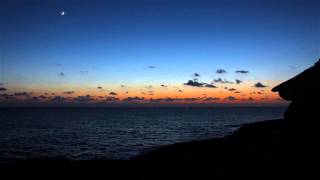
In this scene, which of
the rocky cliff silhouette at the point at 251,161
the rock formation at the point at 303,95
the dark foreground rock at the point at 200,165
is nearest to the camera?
the rocky cliff silhouette at the point at 251,161

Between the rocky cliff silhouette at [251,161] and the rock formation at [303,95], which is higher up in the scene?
the rock formation at [303,95]

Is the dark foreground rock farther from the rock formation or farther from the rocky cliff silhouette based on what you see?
the rock formation

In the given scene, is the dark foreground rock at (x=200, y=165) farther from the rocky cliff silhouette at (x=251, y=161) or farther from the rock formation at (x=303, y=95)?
the rock formation at (x=303, y=95)

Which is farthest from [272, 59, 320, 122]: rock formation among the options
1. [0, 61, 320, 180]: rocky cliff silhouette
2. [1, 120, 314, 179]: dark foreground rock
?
[1, 120, 314, 179]: dark foreground rock

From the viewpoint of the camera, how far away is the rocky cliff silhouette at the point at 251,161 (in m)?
20.8

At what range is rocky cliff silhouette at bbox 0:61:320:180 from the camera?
819 inches

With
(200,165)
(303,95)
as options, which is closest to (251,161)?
(200,165)

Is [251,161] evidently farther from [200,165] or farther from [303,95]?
[303,95]

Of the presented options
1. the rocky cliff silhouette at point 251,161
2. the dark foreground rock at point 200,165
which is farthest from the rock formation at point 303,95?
the dark foreground rock at point 200,165

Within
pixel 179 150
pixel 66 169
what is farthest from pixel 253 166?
pixel 66 169

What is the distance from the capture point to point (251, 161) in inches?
906

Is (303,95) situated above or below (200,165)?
above

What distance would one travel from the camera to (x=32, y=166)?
26.3m

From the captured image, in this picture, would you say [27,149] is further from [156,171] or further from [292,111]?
[292,111]
